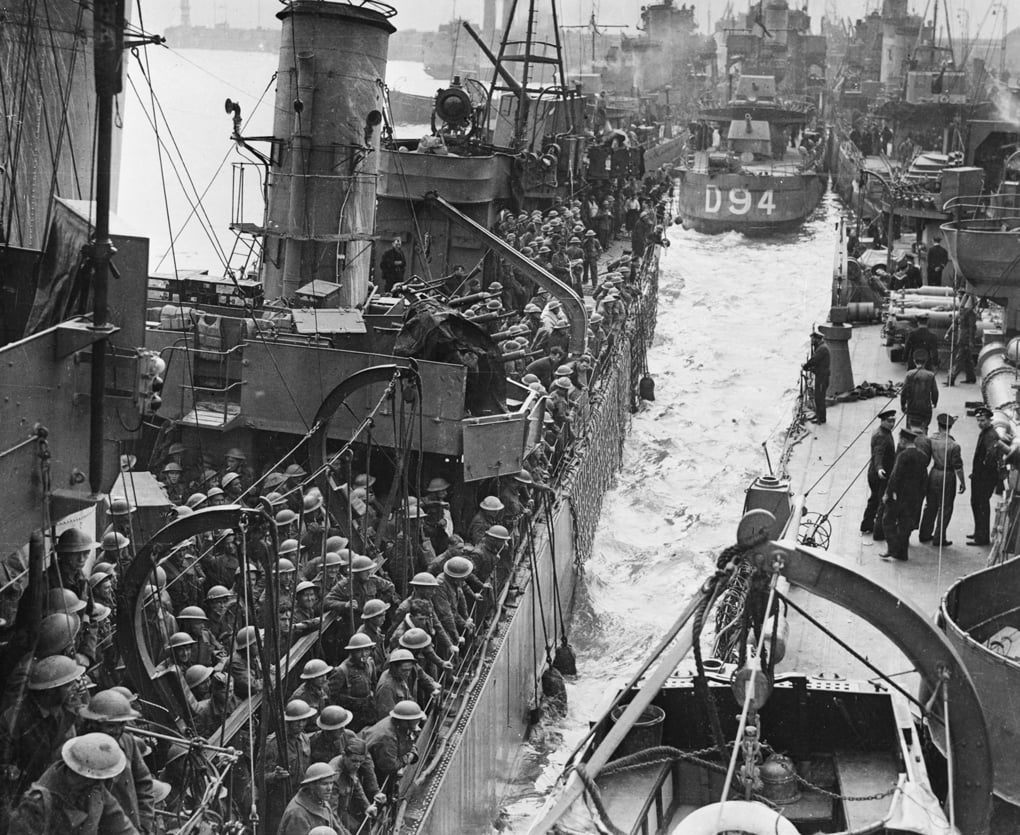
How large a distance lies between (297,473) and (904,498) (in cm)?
546

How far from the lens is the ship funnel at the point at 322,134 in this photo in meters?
15.1

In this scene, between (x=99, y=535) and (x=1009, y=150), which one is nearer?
(x=99, y=535)

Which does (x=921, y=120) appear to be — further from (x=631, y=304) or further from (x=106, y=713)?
(x=106, y=713)

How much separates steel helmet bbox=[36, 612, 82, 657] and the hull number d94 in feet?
127

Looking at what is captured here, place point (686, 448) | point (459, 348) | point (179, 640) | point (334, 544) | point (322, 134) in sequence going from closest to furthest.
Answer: point (179, 640)
point (334, 544)
point (459, 348)
point (322, 134)
point (686, 448)

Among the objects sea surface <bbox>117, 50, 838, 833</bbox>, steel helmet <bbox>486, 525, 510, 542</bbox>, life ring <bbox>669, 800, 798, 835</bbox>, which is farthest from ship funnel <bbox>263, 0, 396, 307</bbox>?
life ring <bbox>669, 800, 798, 835</bbox>

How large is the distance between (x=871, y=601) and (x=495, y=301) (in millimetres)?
9942

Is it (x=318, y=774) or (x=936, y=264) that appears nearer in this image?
(x=318, y=774)

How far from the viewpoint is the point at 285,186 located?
15188 mm

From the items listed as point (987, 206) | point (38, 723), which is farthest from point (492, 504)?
point (987, 206)

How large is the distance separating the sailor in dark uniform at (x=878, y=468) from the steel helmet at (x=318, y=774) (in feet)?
25.0

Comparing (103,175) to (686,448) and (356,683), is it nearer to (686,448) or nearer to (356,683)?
(356,683)

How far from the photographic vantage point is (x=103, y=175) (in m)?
7.35

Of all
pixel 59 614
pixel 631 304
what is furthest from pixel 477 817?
pixel 631 304
